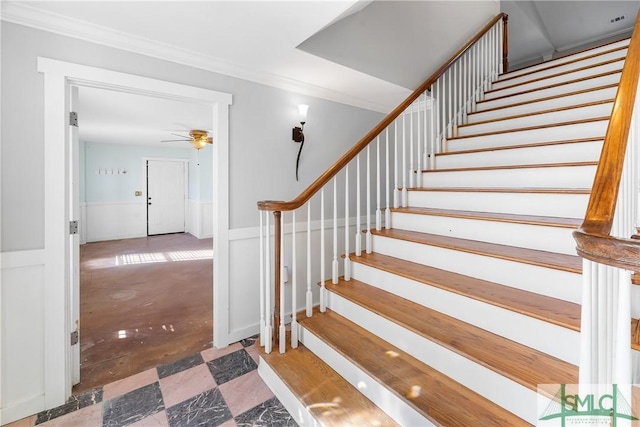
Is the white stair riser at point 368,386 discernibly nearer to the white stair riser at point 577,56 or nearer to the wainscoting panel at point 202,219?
the white stair riser at point 577,56

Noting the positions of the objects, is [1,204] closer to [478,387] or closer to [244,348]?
[244,348]

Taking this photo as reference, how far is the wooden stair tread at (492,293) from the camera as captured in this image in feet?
4.28

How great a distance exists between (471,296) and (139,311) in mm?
3153

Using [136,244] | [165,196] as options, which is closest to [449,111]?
[136,244]

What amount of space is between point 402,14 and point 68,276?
138 inches

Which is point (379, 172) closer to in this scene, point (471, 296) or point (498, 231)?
point (498, 231)

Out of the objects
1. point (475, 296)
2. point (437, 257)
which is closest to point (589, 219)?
point (475, 296)

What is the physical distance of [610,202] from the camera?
0.70 m

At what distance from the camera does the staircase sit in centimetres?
129

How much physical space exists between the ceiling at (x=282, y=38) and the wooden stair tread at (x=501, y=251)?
155 cm

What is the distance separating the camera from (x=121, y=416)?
5.56 ft

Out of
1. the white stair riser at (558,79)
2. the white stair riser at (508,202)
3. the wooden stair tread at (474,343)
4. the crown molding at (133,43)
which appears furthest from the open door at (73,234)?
the white stair riser at (558,79)

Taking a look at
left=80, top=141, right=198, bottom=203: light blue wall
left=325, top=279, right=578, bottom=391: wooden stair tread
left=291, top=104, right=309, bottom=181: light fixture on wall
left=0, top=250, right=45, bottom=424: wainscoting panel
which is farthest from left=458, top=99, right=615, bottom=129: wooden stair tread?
left=80, top=141, right=198, bottom=203: light blue wall

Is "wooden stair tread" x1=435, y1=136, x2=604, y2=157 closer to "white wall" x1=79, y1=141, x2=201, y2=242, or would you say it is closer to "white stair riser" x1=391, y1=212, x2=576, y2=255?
"white stair riser" x1=391, y1=212, x2=576, y2=255
